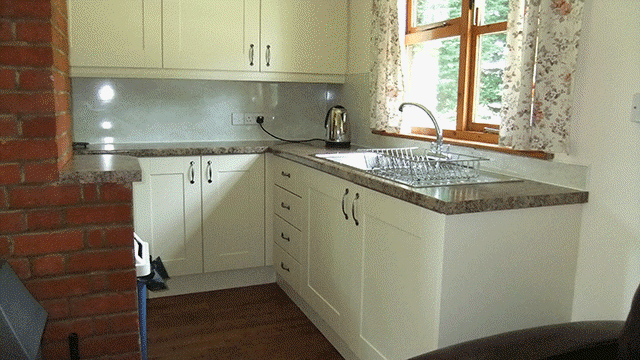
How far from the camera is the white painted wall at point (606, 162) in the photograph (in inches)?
67.9

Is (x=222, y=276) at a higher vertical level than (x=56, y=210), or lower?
lower

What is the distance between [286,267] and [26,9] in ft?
6.54

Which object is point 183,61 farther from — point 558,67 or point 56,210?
point 558,67

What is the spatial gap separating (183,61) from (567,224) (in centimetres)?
224

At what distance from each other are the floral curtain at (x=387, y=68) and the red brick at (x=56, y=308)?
71.7 inches

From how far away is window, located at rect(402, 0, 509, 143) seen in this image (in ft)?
7.93

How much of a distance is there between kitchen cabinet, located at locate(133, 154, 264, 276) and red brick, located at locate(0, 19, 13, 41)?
1.48m

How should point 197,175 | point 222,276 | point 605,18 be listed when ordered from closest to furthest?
point 605,18, point 197,175, point 222,276

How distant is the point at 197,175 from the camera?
3100 mm

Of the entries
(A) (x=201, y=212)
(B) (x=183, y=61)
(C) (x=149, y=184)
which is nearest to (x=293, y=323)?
Result: (A) (x=201, y=212)

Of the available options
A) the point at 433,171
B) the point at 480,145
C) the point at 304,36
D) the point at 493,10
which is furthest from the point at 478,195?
the point at 304,36

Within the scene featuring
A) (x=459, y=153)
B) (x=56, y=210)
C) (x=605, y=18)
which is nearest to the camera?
(x=56, y=210)

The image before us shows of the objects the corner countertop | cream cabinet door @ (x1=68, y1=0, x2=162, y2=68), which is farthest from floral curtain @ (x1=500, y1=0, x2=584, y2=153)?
cream cabinet door @ (x1=68, y1=0, x2=162, y2=68)

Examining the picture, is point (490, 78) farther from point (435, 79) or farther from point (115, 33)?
point (115, 33)
